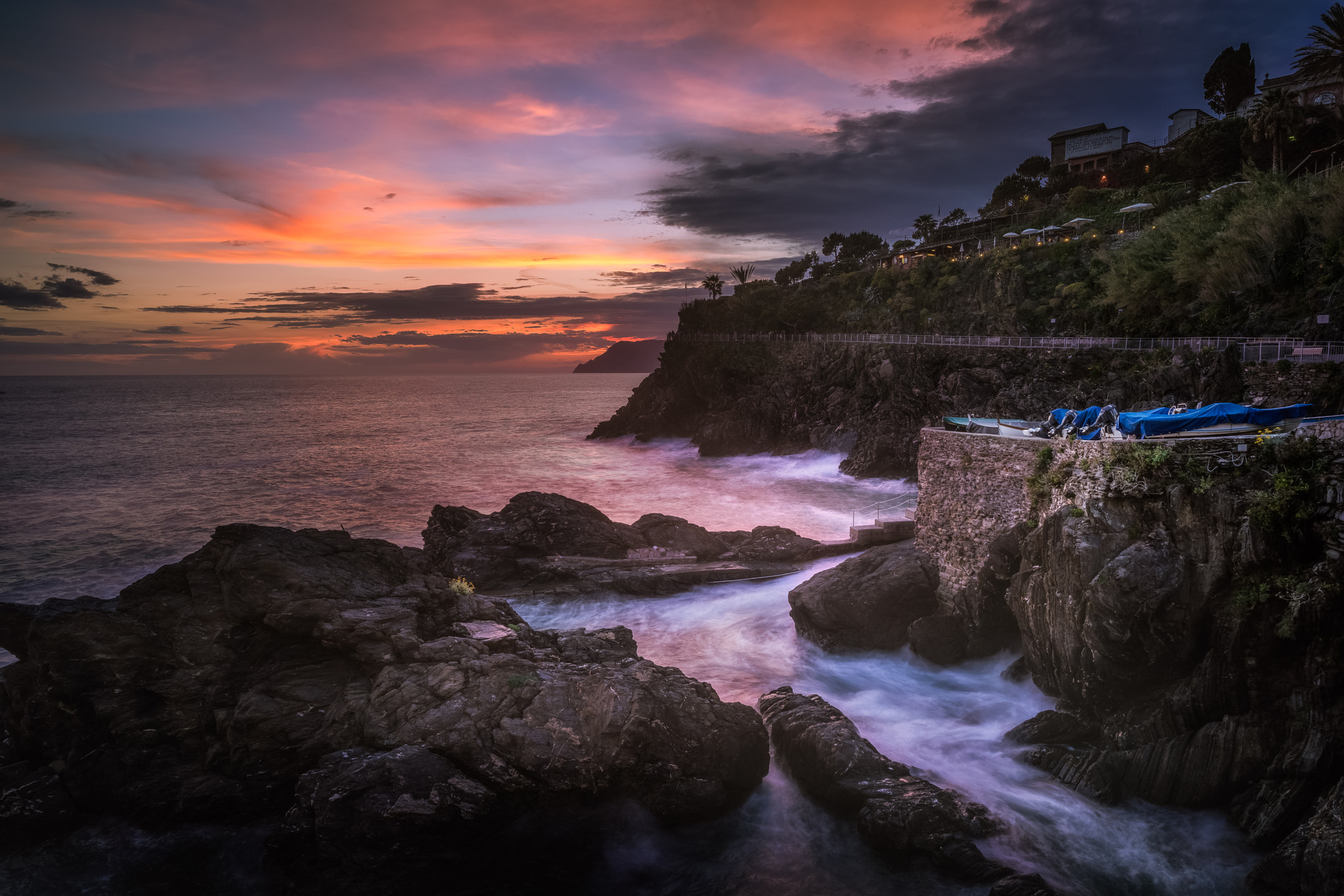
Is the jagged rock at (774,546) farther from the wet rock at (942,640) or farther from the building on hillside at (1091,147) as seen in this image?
the building on hillside at (1091,147)

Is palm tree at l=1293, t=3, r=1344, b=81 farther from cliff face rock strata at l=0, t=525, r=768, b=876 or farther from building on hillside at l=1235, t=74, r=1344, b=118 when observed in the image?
cliff face rock strata at l=0, t=525, r=768, b=876

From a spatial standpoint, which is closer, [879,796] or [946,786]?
[879,796]

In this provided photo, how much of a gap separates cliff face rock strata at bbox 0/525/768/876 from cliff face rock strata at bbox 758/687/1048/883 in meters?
1.04

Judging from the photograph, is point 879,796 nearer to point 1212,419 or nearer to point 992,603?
point 992,603

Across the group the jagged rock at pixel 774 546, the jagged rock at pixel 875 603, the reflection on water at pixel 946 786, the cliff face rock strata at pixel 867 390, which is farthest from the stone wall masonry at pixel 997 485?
the cliff face rock strata at pixel 867 390

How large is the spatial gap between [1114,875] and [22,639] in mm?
22924

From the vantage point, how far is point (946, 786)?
13.8 meters

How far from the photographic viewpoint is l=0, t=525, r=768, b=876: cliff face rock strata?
12719 millimetres

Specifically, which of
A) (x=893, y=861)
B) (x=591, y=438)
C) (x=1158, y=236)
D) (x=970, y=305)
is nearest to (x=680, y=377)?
(x=591, y=438)

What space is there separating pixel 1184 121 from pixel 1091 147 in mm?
9480

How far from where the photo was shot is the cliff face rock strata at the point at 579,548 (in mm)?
26578

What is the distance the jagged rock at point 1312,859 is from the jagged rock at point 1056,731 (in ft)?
12.0

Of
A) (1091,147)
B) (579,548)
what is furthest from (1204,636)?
(1091,147)

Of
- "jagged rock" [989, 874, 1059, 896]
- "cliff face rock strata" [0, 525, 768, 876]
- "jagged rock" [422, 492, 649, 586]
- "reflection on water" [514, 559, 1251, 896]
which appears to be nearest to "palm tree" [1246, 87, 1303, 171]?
"reflection on water" [514, 559, 1251, 896]
